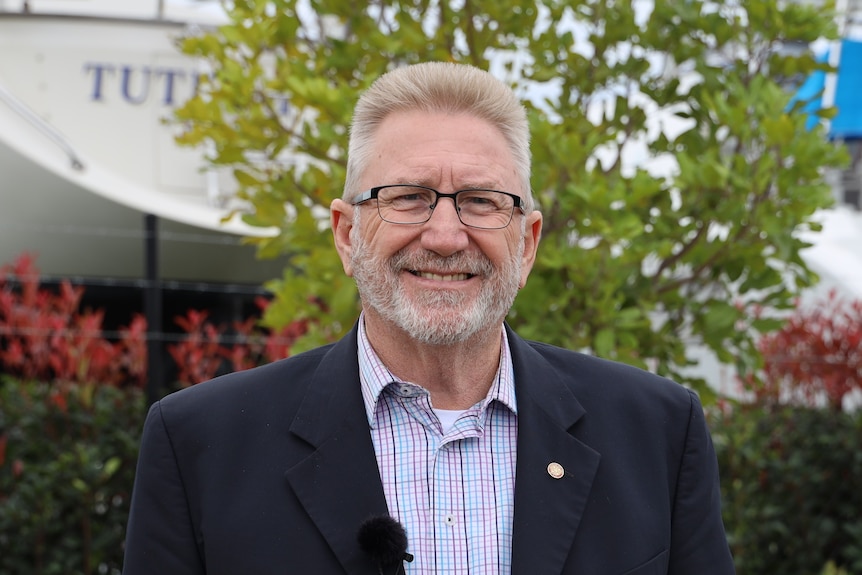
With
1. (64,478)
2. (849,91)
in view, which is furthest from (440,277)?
(849,91)

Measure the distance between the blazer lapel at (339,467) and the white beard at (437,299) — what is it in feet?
0.63

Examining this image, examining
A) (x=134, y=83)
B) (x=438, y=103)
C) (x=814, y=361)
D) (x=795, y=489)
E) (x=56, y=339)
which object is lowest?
(x=795, y=489)

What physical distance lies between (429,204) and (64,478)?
369cm

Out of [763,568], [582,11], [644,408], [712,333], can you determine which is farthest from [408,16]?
[763,568]

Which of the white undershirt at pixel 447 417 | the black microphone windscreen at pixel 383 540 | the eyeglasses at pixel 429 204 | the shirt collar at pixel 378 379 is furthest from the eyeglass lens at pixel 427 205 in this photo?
the black microphone windscreen at pixel 383 540

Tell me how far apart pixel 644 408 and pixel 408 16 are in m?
2.16

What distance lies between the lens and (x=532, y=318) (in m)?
3.70

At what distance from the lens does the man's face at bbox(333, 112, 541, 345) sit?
221cm

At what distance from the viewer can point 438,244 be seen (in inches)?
86.4

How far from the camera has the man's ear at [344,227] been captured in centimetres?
239

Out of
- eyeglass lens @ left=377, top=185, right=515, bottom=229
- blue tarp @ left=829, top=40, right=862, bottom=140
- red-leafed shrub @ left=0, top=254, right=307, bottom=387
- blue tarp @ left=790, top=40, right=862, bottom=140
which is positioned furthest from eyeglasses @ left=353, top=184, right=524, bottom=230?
blue tarp @ left=829, top=40, right=862, bottom=140

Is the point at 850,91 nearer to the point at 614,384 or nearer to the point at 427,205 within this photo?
the point at 614,384

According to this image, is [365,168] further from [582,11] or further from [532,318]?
[582,11]

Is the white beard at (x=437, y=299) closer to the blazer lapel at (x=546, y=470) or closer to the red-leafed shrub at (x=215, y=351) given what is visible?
the blazer lapel at (x=546, y=470)
